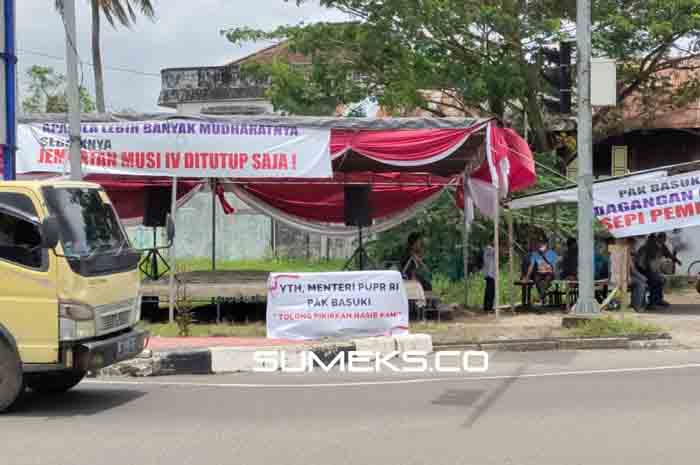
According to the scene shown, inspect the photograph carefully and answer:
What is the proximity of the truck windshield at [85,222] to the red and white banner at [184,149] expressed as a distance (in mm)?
5295

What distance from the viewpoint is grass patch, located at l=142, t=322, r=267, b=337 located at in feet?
45.8

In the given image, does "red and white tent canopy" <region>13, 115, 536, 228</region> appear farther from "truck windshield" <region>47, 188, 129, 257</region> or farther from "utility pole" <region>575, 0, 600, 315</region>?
"truck windshield" <region>47, 188, 129, 257</region>

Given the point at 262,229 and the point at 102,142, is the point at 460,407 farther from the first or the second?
the point at 262,229

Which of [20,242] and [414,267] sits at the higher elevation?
[20,242]

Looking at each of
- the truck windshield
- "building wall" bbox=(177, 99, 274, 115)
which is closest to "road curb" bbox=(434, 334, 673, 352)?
the truck windshield

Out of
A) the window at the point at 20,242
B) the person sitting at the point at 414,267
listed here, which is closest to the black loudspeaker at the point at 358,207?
the person sitting at the point at 414,267

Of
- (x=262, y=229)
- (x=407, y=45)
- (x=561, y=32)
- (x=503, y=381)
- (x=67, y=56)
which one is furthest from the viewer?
(x=262, y=229)

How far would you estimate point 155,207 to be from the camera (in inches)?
723

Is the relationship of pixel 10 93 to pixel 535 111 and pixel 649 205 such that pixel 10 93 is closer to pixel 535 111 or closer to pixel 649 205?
pixel 649 205

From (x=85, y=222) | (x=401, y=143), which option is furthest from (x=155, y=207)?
(x=85, y=222)

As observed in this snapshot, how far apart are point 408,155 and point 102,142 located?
5056 millimetres

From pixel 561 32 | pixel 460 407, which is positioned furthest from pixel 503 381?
pixel 561 32

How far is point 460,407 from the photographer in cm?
870

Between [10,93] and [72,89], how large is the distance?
1.93 m
